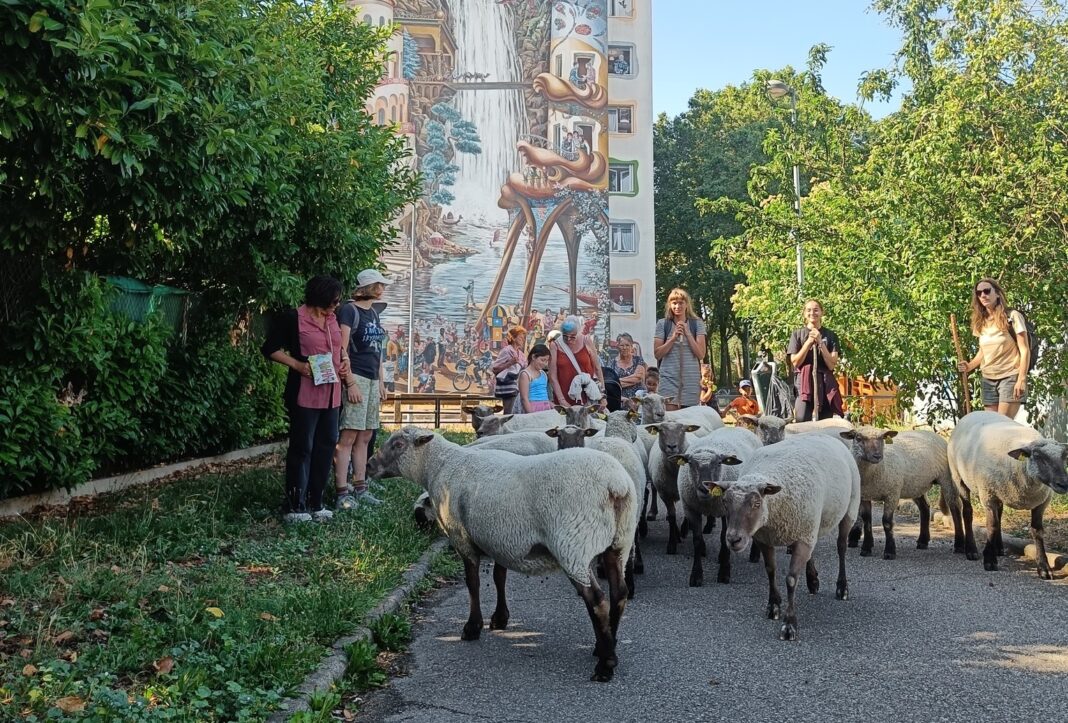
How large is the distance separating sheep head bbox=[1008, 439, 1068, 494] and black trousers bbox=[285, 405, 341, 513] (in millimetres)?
5298

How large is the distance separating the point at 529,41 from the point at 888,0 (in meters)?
26.9

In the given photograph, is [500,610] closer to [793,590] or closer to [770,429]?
[793,590]

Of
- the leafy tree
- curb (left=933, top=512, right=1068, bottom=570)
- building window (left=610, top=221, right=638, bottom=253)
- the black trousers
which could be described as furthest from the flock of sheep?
building window (left=610, top=221, right=638, bottom=253)

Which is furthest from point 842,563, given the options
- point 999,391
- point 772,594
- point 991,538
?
point 999,391

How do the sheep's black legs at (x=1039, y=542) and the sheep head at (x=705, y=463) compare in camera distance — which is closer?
the sheep head at (x=705, y=463)

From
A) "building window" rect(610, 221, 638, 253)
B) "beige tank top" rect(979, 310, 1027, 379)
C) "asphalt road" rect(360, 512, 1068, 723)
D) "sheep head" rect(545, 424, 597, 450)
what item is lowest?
"asphalt road" rect(360, 512, 1068, 723)

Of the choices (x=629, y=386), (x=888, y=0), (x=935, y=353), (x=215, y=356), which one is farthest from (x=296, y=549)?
(x=888, y=0)

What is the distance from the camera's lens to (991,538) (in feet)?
24.1

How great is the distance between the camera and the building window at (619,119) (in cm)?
4381

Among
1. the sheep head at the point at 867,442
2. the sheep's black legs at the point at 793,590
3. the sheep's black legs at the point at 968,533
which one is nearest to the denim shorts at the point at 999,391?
the sheep's black legs at the point at 968,533

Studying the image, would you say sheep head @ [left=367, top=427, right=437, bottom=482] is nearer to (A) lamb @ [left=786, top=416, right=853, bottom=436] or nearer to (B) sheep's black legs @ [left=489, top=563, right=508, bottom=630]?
(B) sheep's black legs @ [left=489, top=563, right=508, bottom=630]

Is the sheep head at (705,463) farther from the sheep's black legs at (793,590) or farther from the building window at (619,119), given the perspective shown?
the building window at (619,119)

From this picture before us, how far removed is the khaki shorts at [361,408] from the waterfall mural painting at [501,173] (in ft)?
104

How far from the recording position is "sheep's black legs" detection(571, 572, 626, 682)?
15.6 ft
